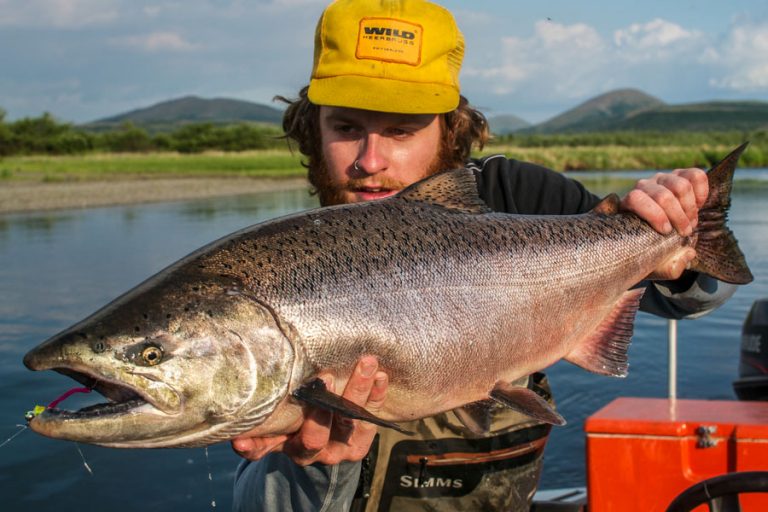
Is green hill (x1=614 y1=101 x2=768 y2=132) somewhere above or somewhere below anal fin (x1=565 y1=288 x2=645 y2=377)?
above

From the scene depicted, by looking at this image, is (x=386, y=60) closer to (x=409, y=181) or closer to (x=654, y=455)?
(x=409, y=181)

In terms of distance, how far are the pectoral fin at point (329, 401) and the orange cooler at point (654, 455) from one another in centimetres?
181

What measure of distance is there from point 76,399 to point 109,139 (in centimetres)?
7212

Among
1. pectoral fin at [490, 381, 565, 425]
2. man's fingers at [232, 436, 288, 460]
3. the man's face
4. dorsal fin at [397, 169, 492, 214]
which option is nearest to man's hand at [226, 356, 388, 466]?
man's fingers at [232, 436, 288, 460]

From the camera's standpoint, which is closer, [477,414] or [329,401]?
[329,401]

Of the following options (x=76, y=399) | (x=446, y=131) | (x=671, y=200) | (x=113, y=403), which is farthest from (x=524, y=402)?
(x=76, y=399)

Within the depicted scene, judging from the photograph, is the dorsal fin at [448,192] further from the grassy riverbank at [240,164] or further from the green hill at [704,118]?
the green hill at [704,118]

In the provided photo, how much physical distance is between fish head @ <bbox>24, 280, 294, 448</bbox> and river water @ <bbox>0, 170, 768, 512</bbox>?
1.73m

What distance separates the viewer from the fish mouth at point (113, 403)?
2137 millimetres

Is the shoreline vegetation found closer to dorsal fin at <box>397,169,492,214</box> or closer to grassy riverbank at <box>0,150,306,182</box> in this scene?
grassy riverbank at <box>0,150,306,182</box>

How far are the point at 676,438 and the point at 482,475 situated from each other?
99 cm

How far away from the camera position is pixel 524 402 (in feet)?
8.97

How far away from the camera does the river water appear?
6273 mm

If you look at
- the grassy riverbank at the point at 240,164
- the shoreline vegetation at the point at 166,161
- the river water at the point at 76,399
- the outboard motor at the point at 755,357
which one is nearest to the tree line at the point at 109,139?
the shoreline vegetation at the point at 166,161
